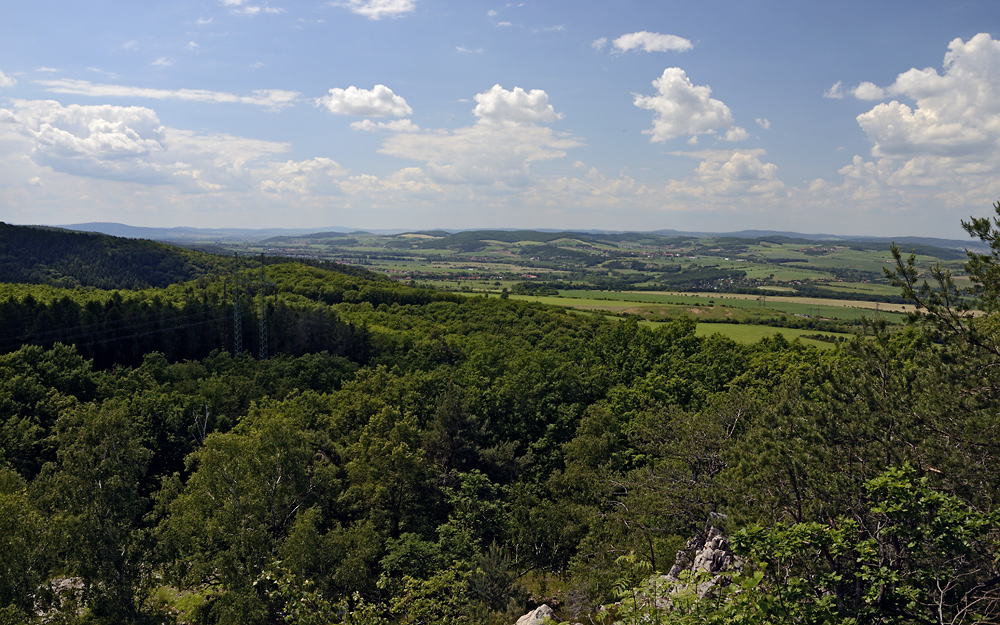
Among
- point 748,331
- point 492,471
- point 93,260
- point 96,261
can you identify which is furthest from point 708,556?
point 93,260

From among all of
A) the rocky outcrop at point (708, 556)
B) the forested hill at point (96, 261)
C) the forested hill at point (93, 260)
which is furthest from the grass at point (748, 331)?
the forested hill at point (93, 260)

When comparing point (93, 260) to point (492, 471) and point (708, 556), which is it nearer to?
point (492, 471)

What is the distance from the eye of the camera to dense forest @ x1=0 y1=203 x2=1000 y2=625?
41.7 ft

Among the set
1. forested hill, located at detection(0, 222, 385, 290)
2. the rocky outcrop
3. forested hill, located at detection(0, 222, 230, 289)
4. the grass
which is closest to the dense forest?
the rocky outcrop

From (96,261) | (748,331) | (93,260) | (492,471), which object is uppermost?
(93,260)

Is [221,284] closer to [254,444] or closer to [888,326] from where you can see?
[254,444]

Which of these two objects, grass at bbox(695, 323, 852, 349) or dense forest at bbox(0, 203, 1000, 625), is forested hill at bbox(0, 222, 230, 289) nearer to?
dense forest at bbox(0, 203, 1000, 625)

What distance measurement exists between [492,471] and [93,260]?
439 feet

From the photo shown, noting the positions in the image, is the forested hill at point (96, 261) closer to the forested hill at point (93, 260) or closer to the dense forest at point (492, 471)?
the forested hill at point (93, 260)

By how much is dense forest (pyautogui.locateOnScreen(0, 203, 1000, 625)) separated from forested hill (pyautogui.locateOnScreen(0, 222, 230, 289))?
60.1 meters

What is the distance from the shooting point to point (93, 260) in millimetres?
133875

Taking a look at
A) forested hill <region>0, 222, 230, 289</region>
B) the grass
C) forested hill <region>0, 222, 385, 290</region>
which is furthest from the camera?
forested hill <region>0, 222, 385, 290</region>

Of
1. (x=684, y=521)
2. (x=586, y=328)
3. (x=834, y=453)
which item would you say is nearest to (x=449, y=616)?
(x=684, y=521)

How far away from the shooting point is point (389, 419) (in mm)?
40312
